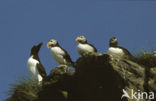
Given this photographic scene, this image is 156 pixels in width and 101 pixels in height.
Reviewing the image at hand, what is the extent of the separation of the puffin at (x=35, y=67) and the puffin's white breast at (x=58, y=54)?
1.88ft

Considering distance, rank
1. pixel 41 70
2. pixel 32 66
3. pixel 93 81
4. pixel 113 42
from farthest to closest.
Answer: pixel 113 42
pixel 32 66
pixel 41 70
pixel 93 81

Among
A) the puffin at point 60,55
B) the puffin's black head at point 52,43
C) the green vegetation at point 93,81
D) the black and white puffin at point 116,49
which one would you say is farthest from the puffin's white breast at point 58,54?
the black and white puffin at point 116,49

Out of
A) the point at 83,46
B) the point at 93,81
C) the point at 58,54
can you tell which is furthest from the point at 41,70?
the point at 93,81

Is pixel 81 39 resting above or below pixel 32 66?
above

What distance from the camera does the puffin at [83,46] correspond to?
15242 millimetres

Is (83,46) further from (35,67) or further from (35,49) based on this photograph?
(35,49)

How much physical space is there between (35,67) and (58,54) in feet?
2.88

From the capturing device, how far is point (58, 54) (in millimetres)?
15398

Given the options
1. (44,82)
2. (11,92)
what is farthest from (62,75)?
(11,92)

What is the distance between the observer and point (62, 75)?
1407cm

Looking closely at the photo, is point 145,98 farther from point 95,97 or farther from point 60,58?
point 60,58

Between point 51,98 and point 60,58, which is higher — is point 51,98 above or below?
below

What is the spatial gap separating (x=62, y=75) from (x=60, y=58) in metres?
1.38

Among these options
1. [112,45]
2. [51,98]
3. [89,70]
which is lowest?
[51,98]
